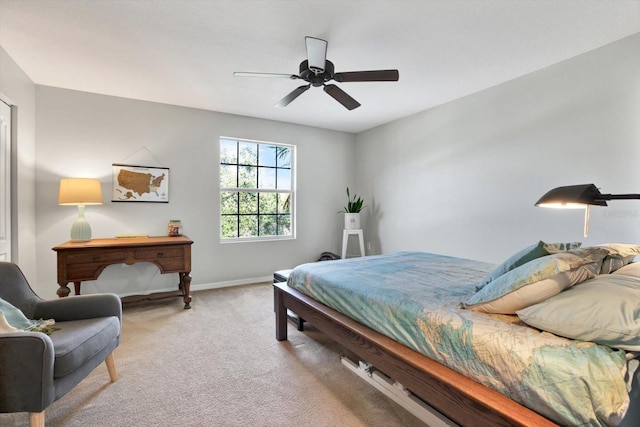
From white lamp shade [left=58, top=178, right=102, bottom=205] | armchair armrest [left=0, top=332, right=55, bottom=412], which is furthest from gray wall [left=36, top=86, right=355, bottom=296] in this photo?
armchair armrest [left=0, top=332, right=55, bottom=412]

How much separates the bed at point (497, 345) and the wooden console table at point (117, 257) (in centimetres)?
209

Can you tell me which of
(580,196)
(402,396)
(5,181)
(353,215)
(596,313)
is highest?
(5,181)

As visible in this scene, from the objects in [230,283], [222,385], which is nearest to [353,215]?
[230,283]

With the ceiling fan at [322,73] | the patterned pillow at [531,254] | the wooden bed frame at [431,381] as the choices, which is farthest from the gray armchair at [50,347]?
the patterned pillow at [531,254]

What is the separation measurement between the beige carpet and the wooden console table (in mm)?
625

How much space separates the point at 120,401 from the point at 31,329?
637 millimetres

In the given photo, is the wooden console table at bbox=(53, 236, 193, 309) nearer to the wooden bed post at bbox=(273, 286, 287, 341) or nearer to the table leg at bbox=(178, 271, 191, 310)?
the table leg at bbox=(178, 271, 191, 310)

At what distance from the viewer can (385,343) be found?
1.57 m

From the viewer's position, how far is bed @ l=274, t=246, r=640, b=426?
947 millimetres

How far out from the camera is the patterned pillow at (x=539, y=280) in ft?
3.91

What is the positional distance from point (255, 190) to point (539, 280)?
3.98 meters

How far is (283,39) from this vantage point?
243cm

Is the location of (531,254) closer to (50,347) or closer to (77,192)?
(50,347)

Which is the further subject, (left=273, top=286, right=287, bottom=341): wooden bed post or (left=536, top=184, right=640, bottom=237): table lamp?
(left=273, top=286, right=287, bottom=341): wooden bed post
